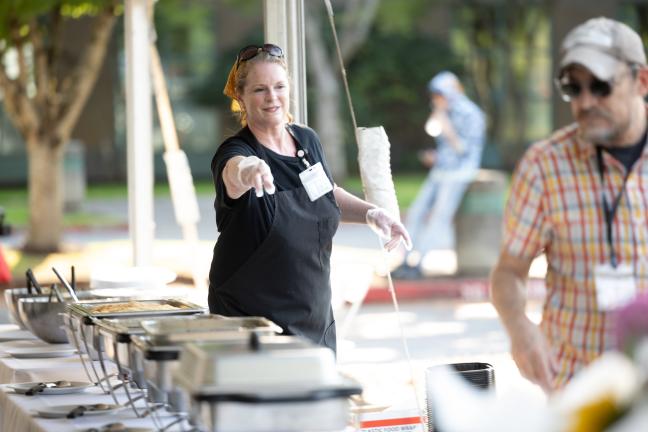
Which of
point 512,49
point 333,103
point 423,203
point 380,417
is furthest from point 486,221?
point 512,49

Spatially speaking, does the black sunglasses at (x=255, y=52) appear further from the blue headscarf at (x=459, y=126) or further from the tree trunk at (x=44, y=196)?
the tree trunk at (x=44, y=196)

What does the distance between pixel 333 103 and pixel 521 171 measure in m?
25.7

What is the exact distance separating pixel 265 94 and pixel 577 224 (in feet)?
3.98

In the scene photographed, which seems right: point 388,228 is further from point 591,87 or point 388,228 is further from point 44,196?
point 44,196

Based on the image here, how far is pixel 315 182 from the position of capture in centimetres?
407

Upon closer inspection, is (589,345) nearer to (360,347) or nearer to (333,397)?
(333,397)

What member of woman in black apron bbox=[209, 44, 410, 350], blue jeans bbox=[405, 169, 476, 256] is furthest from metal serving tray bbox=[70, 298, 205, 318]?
blue jeans bbox=[405, 169, 476, 256]

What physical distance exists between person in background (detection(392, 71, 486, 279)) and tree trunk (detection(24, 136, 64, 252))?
416cm

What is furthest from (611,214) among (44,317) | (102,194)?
(102,194)

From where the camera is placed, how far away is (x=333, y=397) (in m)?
2.66

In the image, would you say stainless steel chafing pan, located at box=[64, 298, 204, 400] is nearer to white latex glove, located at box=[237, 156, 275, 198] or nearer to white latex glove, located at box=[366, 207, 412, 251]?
white latex glove, located at box=[237, 156, 275, 198]

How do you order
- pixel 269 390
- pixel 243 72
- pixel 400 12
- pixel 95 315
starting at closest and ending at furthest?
pixel 269 390 < pixel 95 315 < pixel 243 72 < pixel 400 12

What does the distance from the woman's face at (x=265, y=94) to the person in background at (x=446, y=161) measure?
29.6 ft

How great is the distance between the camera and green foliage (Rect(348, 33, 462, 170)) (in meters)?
35.9
